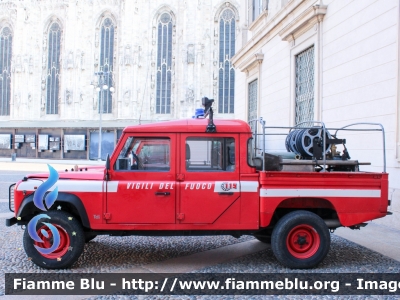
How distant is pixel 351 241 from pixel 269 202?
2.77 meters

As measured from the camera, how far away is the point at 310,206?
565cm

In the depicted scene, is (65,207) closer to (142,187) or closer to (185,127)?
(142,187)

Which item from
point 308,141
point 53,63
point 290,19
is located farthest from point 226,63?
point 308,141

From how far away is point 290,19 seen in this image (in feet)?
42.8

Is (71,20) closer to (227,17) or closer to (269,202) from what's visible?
(227,17)

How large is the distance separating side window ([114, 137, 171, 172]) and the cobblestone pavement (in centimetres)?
143

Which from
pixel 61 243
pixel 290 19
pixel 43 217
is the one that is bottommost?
pixel 61 243

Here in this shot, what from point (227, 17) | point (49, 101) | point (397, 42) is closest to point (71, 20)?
point (49, 101)

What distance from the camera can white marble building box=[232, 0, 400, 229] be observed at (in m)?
8.27

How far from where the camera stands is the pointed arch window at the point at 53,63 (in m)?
46.7

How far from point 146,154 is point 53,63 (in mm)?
46238

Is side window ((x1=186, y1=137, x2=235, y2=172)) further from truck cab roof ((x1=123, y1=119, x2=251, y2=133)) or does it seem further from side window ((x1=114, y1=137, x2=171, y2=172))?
side window ((x1=114, y1=137, x2=171, y2=172))

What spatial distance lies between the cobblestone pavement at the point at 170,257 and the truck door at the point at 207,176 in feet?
2.72

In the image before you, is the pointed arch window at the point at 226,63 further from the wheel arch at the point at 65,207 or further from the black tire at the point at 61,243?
the black tire at the point at 61,243
